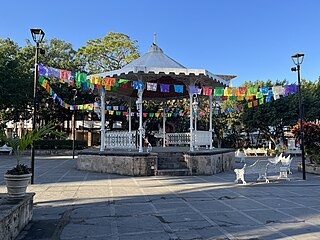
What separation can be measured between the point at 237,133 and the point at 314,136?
76.0 ft

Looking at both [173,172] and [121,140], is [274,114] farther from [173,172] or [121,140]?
[121,140]

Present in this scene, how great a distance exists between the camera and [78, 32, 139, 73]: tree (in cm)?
2994

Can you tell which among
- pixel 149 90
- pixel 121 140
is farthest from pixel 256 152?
pixel 121 140

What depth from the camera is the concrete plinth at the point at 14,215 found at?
4.13m

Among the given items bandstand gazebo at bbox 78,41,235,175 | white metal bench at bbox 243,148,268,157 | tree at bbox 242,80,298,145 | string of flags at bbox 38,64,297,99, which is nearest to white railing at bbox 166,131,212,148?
bandstand gazebo at bbox 78,41,235,175

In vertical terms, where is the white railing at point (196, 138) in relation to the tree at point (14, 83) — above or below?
below

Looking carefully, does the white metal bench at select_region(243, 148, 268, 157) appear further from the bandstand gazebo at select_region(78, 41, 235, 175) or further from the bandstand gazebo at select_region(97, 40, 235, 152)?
the bandstand gazebo at select_region(78, 41, 235, 175)

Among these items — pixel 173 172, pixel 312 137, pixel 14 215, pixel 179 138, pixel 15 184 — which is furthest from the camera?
pixel 179 138

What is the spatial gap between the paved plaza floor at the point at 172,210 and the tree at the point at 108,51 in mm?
20930

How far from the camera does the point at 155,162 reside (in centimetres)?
1251

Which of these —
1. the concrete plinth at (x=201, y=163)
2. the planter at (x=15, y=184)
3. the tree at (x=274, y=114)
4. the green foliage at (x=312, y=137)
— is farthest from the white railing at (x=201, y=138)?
the tree at (x=274, y=114)

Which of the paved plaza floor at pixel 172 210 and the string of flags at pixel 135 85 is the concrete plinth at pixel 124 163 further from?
the string of flags at pixel 135 85

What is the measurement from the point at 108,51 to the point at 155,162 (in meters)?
20.4

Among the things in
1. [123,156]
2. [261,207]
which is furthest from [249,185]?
[123,156]
